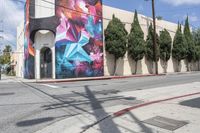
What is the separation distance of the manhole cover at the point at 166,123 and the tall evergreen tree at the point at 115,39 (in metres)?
23.9

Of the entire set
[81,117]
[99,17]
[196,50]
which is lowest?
[81,117]

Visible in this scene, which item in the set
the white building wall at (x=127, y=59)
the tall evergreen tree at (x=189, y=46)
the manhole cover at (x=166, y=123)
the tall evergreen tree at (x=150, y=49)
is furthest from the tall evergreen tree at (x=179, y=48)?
the manhole cover at (x=166, y=123)

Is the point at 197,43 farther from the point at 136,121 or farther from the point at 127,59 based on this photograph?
the point at 136,121

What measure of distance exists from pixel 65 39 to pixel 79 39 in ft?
5.67

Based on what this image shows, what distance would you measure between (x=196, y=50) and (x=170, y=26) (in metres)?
6.61

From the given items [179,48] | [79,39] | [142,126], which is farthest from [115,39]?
[142,126]

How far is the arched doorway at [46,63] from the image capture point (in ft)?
97.0

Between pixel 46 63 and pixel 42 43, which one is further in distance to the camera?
pixel 46 63

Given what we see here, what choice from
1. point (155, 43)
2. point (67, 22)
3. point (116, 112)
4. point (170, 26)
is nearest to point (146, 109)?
point (116, 112)

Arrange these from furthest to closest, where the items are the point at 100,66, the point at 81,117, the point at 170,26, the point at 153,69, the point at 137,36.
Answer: the point at 170,26 < the point at 153,69 < the point at 137,36 < the point at 100,66 < the point at 81,117

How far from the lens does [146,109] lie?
9.15 metres

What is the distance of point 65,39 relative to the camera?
95.1 feet

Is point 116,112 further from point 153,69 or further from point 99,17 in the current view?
point 153,69

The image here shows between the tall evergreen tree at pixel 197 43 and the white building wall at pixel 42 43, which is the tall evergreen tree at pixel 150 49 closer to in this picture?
the tall evergreen tree at pixel 197 43
